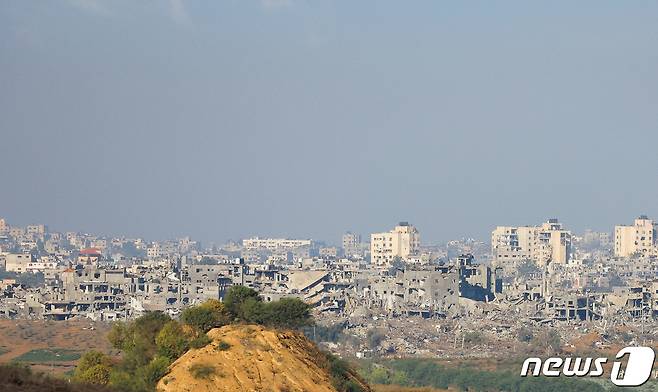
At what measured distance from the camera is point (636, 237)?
189250mm

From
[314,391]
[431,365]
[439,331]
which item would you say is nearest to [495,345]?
[439,331]

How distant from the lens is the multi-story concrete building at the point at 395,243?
177375mm

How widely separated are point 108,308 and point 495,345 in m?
27.5

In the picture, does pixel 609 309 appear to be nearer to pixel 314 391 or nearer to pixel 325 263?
pixel 325 263

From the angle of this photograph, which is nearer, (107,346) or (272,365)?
(272,365)

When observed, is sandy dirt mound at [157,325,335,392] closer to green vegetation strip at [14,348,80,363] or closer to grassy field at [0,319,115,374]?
grassy field at [0,319,115,374]

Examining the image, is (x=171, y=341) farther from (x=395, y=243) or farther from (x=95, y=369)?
(x=395, y=243)

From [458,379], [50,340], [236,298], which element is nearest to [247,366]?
[236,298]

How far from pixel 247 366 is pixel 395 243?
147122 millimetres

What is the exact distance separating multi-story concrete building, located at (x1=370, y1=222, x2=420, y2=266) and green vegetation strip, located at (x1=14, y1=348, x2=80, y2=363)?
103 m

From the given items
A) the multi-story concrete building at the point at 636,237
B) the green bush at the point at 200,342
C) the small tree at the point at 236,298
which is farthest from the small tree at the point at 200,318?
the multi-story concrete building at the point at 636,237

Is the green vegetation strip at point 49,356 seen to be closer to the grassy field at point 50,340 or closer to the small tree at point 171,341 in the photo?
the grassy field at point 50,340

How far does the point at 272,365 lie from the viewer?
3341 centimetres

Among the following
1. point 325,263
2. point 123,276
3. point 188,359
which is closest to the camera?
point 188,359
